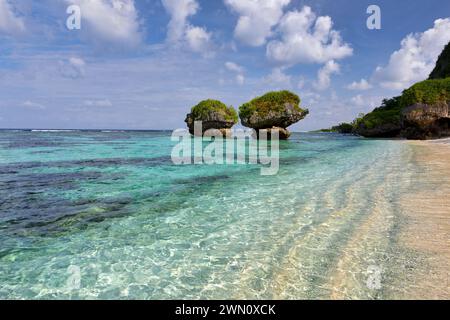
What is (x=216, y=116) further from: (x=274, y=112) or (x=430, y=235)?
(x=430, y=235)

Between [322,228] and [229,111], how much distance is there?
184 feet

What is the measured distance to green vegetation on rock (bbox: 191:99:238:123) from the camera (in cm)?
6053

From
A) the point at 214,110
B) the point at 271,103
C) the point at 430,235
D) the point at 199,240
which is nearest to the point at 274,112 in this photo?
the point at 271,103

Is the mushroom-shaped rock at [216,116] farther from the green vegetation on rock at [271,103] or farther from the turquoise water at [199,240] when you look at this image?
the turquoise water at [199,240]

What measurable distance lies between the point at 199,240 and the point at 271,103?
164ft

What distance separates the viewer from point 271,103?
53.8 meters

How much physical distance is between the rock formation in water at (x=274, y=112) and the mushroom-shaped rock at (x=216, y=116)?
463 centimetres

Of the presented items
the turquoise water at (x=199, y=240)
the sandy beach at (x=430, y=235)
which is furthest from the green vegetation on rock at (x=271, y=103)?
the sandy beach at (x=430, y=235)

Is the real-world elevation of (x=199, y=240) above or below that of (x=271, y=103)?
below

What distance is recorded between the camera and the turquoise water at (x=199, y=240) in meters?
4.56

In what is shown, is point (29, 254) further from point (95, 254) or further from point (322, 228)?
point (322, 228)

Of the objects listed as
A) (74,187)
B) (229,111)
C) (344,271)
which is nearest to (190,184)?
(74,187)

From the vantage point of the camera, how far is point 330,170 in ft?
53.3

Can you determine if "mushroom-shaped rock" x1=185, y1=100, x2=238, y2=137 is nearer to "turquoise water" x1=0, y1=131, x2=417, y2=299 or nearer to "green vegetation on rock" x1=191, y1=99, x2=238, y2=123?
"green vegetation on rock" x1=191, y1=99, x2=238, y2=123
